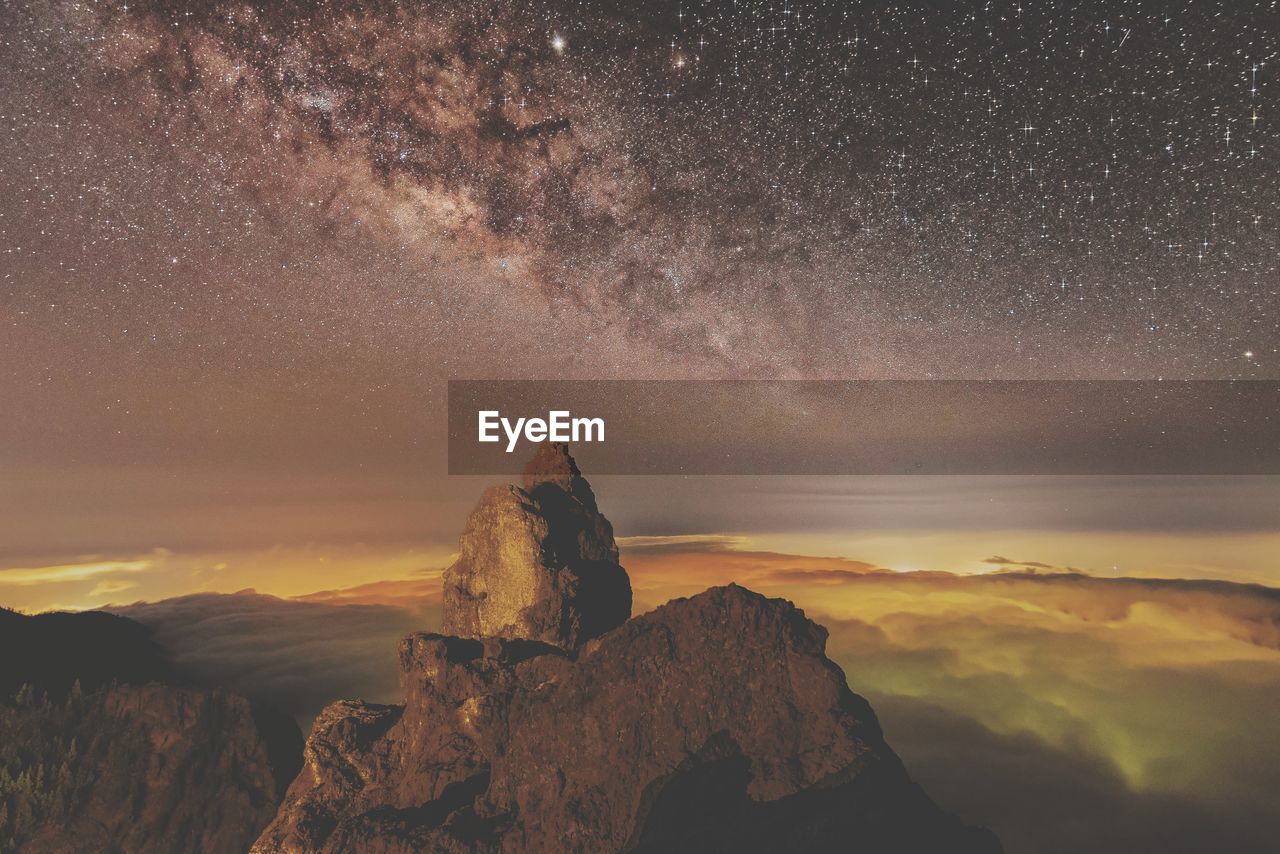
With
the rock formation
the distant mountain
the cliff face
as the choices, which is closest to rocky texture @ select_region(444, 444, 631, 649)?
the rock formation

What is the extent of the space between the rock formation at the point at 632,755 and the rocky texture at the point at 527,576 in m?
2.55

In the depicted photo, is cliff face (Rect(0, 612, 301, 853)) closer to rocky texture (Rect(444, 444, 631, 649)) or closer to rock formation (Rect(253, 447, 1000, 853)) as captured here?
rock formation (Rect(253, 447, 1000, 853))

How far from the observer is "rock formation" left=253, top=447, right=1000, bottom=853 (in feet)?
64.7

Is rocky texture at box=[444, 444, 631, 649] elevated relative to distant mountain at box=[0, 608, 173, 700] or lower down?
elevated

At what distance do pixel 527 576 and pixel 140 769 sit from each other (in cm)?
2416

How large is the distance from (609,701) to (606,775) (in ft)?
6.88

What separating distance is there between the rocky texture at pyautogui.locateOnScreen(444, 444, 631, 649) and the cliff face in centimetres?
1625

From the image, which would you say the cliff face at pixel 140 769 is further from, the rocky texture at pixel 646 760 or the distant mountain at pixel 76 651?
the distant mountain at pixel 76 651

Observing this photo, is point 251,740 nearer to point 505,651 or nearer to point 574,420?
point 505,651

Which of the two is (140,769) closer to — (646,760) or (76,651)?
(646,760)

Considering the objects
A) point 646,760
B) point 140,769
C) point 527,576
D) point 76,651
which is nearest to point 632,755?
point 646,760

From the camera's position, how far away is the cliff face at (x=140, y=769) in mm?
33719

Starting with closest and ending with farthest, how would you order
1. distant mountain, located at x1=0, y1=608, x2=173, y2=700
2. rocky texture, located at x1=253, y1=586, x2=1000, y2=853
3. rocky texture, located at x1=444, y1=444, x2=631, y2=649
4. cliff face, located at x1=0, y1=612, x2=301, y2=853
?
rocky texture, located at x1=253, y1=586, x2=1000, y2=853 → rocky texture, located at x1=444, y1=444, x2=631, y2=649 → cliff face, located at x1=0, y1=612, x2=301, y2=853 → distant mountain, located at x1=0, y1=608, x2=173, y2=700

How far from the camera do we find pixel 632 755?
21.2 metres
